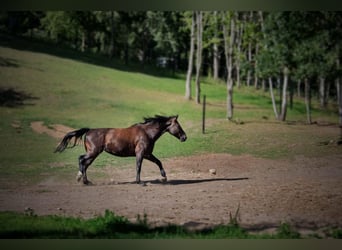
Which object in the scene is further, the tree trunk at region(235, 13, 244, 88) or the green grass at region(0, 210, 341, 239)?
the tree trunk at region(235, 13, 244, 88)

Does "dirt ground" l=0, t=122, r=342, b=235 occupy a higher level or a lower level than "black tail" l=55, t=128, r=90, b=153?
lower

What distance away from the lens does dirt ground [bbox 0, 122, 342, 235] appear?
212 inches

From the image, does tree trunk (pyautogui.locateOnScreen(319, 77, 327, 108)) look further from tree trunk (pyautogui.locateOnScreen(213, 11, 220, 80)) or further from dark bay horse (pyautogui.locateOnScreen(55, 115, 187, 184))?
dark bay horse (pyautogui.locateOnScreen(55, 115, 187, 184))

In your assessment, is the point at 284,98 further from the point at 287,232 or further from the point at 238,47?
the point at 287,232

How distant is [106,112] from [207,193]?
5.56 ft

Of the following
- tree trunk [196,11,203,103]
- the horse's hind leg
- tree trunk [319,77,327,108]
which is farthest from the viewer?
tree trunk [196,11,203,103]

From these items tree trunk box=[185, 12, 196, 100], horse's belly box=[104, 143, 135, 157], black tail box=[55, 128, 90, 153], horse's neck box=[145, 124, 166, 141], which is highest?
tree trunk box=[185, 12, 196, 100]

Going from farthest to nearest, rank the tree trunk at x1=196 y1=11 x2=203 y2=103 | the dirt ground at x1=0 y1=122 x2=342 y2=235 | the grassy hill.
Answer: the tree trunk at x1=196 y1=11 x2=203 y2=103 < the grassy hill < the dirt ground at x1=0 y1=122 x2=342 y2=235

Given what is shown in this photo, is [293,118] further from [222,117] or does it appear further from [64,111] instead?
[64,111]

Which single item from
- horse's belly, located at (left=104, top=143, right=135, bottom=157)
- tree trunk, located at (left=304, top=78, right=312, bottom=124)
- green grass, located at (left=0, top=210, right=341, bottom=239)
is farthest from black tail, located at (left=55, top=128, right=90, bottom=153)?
tree trunk, located at (left=304, top=78, right=312, bottom=124)

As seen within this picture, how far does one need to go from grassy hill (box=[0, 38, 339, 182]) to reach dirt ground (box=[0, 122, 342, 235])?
0.16 meters

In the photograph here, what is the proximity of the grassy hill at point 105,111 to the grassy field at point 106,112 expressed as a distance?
1cm
